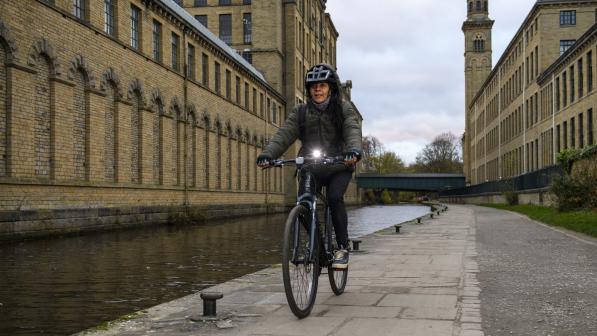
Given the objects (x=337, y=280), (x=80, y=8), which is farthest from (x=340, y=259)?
(x=80, y=8)

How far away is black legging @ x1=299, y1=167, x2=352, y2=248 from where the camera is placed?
627cm

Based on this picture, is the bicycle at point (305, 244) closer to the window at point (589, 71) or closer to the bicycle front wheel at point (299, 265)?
the bicycle front wheel at point (299, 265)

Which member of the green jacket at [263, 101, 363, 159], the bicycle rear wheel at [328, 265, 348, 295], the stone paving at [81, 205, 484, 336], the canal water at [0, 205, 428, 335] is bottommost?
the canal water at [0, 205, 428, 335]

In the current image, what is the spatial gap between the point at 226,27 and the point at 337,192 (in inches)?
2307

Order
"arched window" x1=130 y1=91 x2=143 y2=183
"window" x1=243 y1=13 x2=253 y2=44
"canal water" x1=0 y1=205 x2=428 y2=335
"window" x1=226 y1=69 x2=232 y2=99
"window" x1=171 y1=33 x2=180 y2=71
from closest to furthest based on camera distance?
"canal water" x1=0 y1=205 x2=428 y2=335
"arched window" x1=130 y1=91 x2=143 y2=183
"window" x1=171 y1=33 x2=180 y2=71
"window" x1=226 y1=69 x2=232 y2=99
"window" x1=243 y1=13 x2=253 y2=44

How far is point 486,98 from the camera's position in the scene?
93.5m

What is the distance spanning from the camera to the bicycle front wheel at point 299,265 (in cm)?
528

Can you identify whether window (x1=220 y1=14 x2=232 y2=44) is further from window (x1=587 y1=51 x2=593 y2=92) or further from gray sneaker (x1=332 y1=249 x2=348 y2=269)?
gray sneaker (x1=332 y1=249 x2=348 y2=269)

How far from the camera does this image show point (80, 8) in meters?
25.5

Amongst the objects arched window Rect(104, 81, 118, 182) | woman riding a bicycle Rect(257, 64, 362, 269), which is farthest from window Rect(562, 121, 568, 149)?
woman riding a bicycle Rect(257, 64, 362, 269)

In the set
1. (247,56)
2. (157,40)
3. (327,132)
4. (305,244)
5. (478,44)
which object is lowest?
(305,244)

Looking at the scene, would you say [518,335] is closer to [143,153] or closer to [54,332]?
[54,332]

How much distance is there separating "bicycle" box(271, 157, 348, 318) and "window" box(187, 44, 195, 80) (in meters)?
33.0

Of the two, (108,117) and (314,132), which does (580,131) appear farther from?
(314,132)
